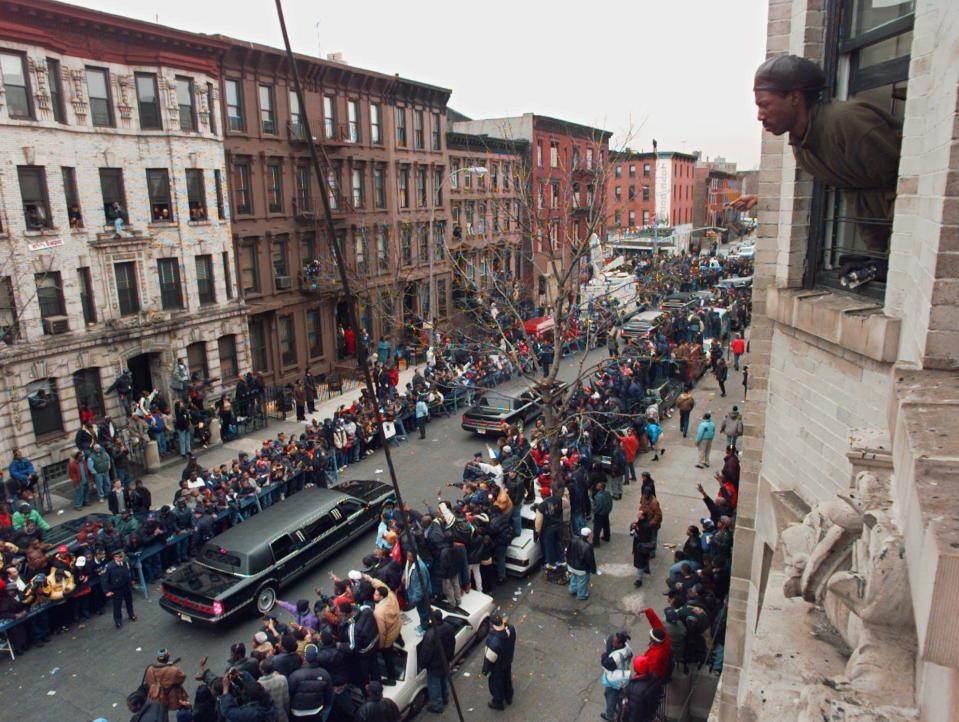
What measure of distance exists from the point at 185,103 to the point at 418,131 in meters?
14.8

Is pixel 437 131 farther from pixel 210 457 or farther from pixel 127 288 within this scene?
pixel 210 457

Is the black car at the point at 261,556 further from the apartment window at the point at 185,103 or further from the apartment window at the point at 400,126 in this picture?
the apartment window at the point at 400,126

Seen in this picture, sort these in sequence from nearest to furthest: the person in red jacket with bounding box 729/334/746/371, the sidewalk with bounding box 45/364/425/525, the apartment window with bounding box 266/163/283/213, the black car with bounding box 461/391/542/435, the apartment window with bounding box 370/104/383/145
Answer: the sidewalk with bounding box 45/364/425/525, the black car with bounding box 461/391/542/435, the apartment window with bounding box 266/163/283/213, the person in red jacket with bounding box 729/334/746/371, the apartment window with bounding box 370/104/383/145

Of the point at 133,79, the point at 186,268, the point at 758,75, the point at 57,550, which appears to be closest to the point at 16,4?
the point at 133,79

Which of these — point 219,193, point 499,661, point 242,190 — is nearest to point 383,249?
point 242,190

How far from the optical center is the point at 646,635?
12281 millimetres

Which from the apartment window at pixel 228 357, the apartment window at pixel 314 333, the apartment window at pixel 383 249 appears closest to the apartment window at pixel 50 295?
the apartment window at pixel 228 357

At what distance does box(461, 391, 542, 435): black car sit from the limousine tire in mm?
10917

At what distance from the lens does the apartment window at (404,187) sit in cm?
3666

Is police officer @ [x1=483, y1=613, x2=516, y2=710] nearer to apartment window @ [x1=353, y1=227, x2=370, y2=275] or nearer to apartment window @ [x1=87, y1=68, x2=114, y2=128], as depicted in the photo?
apartment window @ [x1=87, y1=68, x2=114, y2=128]

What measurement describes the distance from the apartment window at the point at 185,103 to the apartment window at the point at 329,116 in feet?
22.7

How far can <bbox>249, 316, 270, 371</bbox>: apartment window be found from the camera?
95.8 ft

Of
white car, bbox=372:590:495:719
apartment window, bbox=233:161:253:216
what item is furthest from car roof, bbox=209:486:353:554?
apartment window, bbox=233:161:253:216

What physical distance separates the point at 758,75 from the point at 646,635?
9.94 m
